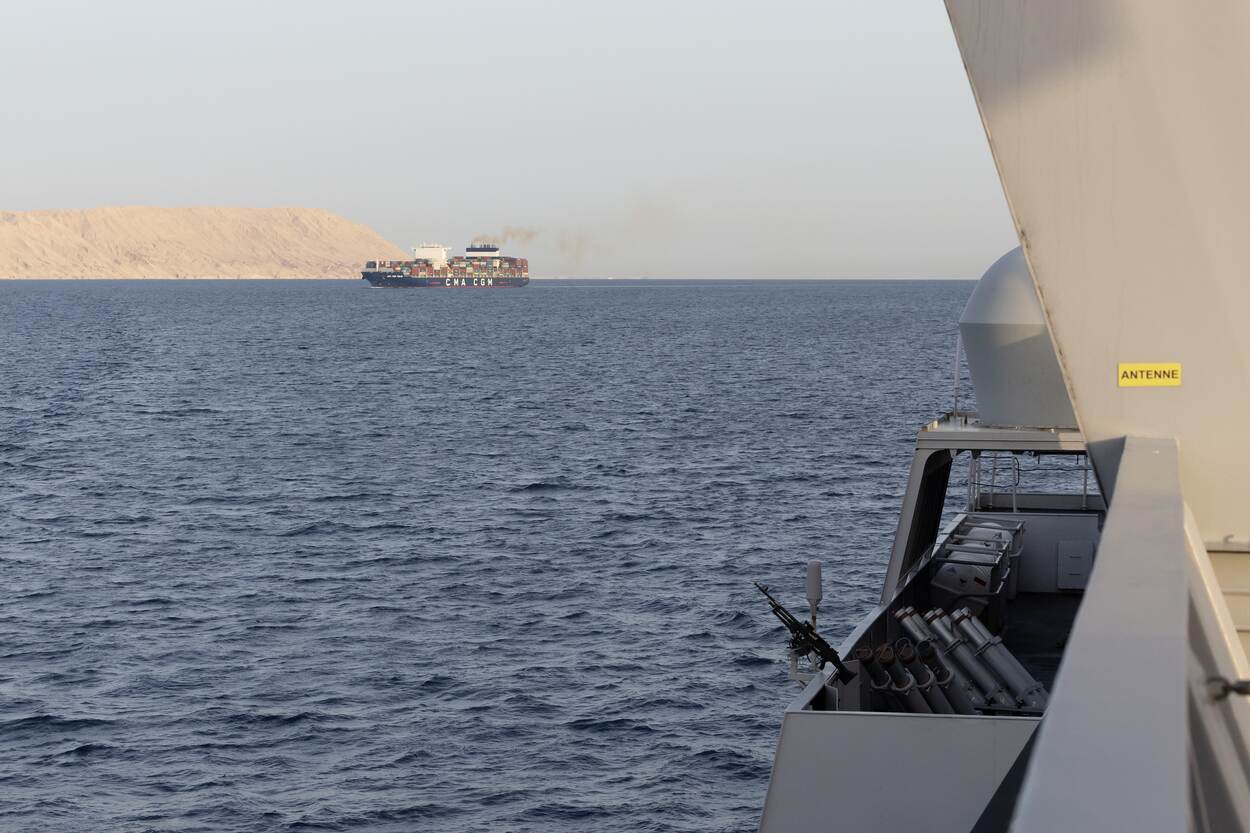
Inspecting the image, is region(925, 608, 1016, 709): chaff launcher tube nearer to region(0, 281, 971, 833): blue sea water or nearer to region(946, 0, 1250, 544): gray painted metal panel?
region(0, 281, 971, 833): blue sea water

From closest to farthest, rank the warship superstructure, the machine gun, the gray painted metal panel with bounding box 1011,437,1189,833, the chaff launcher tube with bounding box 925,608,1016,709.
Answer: the gray painted metal panel with bounding box 1011,437,1189,833
the warship superstructure
the chaff launcher tube with bounding box 925,608,1016,709
the machine gun

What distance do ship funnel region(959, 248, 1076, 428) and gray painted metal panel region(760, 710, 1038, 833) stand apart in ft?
30.5

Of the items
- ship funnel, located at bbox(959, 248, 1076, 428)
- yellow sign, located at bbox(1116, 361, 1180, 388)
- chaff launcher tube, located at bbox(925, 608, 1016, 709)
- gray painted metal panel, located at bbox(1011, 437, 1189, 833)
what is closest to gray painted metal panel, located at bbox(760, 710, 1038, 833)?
chaff launcher tube, located at bbox(925, 608, 1016, 709)

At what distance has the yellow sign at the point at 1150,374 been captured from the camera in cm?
649

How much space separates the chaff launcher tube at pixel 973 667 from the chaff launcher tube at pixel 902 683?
2.45 feet

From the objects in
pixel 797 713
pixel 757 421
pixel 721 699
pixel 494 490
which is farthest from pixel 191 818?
pixel 757 421

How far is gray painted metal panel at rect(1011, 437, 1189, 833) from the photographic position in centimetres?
210

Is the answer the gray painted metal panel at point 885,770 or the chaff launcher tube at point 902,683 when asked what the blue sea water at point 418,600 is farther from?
the gray painted metal panel at point 885,770

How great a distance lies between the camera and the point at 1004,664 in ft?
51.4

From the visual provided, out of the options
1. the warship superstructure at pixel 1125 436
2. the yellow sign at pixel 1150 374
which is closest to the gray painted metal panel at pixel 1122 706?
the warship superstructure at pixel 1125 436

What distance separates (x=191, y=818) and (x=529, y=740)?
251 inches

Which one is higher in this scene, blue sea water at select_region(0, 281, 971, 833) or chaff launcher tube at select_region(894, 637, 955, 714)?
chaff launcher tube at select_region(894, 637, 955, 714)

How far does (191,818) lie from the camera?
2320 cm

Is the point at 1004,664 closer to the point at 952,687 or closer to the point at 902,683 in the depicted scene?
the point at 952,687
